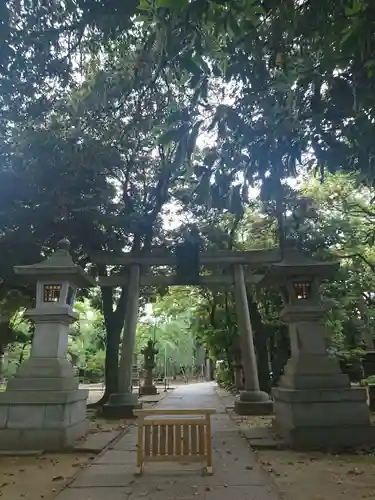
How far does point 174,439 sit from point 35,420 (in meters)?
2.76

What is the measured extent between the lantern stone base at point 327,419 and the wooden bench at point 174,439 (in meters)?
2.03

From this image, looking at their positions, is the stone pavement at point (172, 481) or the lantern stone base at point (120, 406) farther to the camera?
the lantern stone base at point (120, 406)

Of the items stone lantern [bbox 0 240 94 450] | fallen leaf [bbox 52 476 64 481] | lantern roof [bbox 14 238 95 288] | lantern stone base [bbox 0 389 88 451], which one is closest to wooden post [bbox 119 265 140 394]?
stone lantern [bbox 0 240 94 450]

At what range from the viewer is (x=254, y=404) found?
1082cm

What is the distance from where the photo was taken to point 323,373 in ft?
22.7

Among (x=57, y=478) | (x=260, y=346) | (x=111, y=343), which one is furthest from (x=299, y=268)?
(x=111, y=343)

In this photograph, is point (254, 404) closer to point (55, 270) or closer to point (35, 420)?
point (35, 420)

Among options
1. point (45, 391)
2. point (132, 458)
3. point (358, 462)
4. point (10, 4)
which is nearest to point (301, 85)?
point (10, 4)

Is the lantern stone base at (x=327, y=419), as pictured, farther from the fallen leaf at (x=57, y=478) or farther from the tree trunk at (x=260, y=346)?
the tree trunk at (x=260, y=346)

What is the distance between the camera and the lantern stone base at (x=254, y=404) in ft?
35.4

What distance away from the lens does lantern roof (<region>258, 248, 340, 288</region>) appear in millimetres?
7633

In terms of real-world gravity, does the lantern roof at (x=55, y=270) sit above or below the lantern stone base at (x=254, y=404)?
above

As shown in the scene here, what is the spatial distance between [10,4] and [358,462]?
22.3 ft

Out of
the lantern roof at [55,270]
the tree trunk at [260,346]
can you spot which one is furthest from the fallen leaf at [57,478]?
the tree trunk at [260,346]
